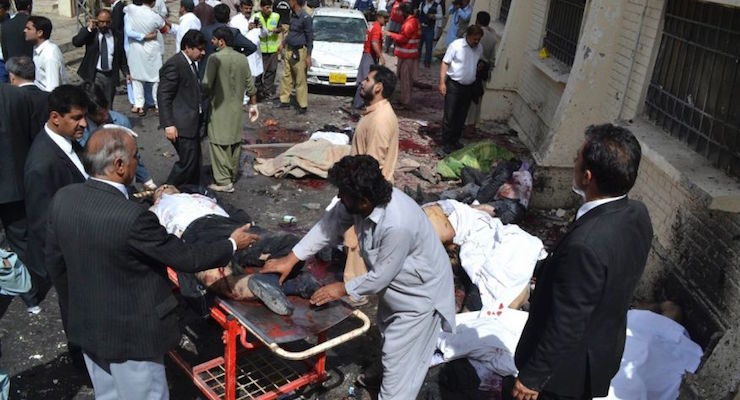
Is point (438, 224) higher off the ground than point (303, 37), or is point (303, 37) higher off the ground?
point (303, 37)

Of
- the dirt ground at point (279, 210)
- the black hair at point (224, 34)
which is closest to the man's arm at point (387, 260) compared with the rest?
the dirt ground at point (279, 210)

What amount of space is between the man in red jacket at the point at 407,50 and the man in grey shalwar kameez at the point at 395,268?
27.2 feet

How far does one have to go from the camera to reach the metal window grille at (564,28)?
9.09 metres

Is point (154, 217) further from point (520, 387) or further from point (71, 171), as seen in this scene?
point (520, 387)

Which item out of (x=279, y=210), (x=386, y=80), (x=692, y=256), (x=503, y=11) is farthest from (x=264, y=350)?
(x=503, y=11)

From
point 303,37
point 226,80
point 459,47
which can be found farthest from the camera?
point 303,37

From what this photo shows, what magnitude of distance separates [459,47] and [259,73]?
387cm

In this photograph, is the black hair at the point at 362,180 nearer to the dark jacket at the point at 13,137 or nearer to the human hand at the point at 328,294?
the human hand at the point at 328,294

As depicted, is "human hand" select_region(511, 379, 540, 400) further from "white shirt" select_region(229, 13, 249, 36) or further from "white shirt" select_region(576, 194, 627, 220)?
"white shirt" select_region(229, 13, 249, 36)

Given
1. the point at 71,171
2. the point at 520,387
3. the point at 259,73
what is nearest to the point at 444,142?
the point at 259,73

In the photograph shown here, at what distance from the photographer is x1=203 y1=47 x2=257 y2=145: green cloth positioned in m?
7.15

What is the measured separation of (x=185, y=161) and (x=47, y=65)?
1.74 m

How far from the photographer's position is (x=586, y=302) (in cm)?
275

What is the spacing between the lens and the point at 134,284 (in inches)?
119
